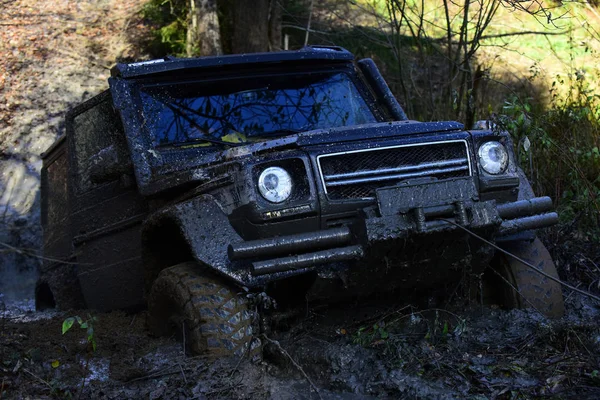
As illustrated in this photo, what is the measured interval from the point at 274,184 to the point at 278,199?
8 cm

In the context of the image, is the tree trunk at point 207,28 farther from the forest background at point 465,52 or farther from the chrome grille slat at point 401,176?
the chrome grille slat at point 401,176

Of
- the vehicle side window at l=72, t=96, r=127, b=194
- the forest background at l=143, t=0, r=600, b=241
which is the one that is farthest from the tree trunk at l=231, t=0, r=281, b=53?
the vehicle side window at l=72, t=96, r=127, b=194

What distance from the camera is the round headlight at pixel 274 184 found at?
3.93 meters

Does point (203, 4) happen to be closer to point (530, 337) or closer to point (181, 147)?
point (181, 147)

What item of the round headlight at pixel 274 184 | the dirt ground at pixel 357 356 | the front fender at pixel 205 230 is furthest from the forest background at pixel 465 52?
the front fender at pixel 205 230

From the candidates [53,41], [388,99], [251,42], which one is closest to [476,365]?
[388,99]

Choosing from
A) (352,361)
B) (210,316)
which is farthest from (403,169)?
(210,316)

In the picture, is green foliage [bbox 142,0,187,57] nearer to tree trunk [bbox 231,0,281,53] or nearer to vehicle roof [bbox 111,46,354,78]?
tree trunk [bbox 231,0,281,53]

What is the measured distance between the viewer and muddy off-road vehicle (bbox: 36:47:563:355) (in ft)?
12.6

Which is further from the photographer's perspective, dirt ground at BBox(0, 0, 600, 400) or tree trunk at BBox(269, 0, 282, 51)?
tree trunk at BBox(269, 0, 282, 51)

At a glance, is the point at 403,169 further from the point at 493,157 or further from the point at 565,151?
the point at 565,151

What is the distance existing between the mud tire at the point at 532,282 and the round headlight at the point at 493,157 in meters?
0.56

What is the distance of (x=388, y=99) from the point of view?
5.54 meters

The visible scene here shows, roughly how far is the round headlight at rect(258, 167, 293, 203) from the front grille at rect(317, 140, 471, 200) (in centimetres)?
19
